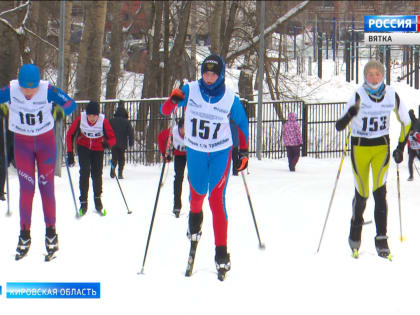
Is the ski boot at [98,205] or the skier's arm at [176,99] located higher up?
the skier's arm at [176,99]

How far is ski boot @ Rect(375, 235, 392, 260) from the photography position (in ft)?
27.6

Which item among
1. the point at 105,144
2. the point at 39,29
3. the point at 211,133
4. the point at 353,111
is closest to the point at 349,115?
the point at 353,111

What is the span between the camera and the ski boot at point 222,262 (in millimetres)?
7457

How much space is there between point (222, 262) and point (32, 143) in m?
2.36

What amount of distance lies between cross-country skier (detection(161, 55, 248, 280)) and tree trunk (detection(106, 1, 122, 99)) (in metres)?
21.6

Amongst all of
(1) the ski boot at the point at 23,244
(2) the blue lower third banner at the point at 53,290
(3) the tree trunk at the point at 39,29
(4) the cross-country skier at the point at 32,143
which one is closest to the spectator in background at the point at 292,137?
(3) the tree trunk at the point at 39,29

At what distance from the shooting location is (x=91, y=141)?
1186 cm

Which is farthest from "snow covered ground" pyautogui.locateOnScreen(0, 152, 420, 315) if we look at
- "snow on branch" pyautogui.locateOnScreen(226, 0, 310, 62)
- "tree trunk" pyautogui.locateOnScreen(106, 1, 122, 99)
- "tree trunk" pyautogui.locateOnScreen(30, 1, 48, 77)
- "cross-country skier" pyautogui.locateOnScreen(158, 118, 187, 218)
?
"tree trunk" pyautogui.locateOnScreen(30, 1, 48, 77)

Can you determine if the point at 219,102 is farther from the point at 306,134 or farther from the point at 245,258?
the point at 306,134

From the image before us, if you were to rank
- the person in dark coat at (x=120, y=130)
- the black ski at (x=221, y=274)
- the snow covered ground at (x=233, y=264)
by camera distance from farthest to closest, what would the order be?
the person in dark coat at (x=120, y=130)
the black ski at (x=221, y=274)
the snow covered ground at (x=233, y=264)

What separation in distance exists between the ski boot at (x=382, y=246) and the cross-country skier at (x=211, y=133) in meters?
1.77

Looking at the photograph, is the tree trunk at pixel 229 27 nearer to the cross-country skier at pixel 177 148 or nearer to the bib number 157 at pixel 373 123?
the cross-country skier at pixel 177 148

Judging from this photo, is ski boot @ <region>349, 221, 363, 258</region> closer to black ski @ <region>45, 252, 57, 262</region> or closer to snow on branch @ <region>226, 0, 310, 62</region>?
black ski @ <region>45, 252, 57, 262</region>

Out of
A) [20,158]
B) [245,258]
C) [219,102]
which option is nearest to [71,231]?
[20,158]
